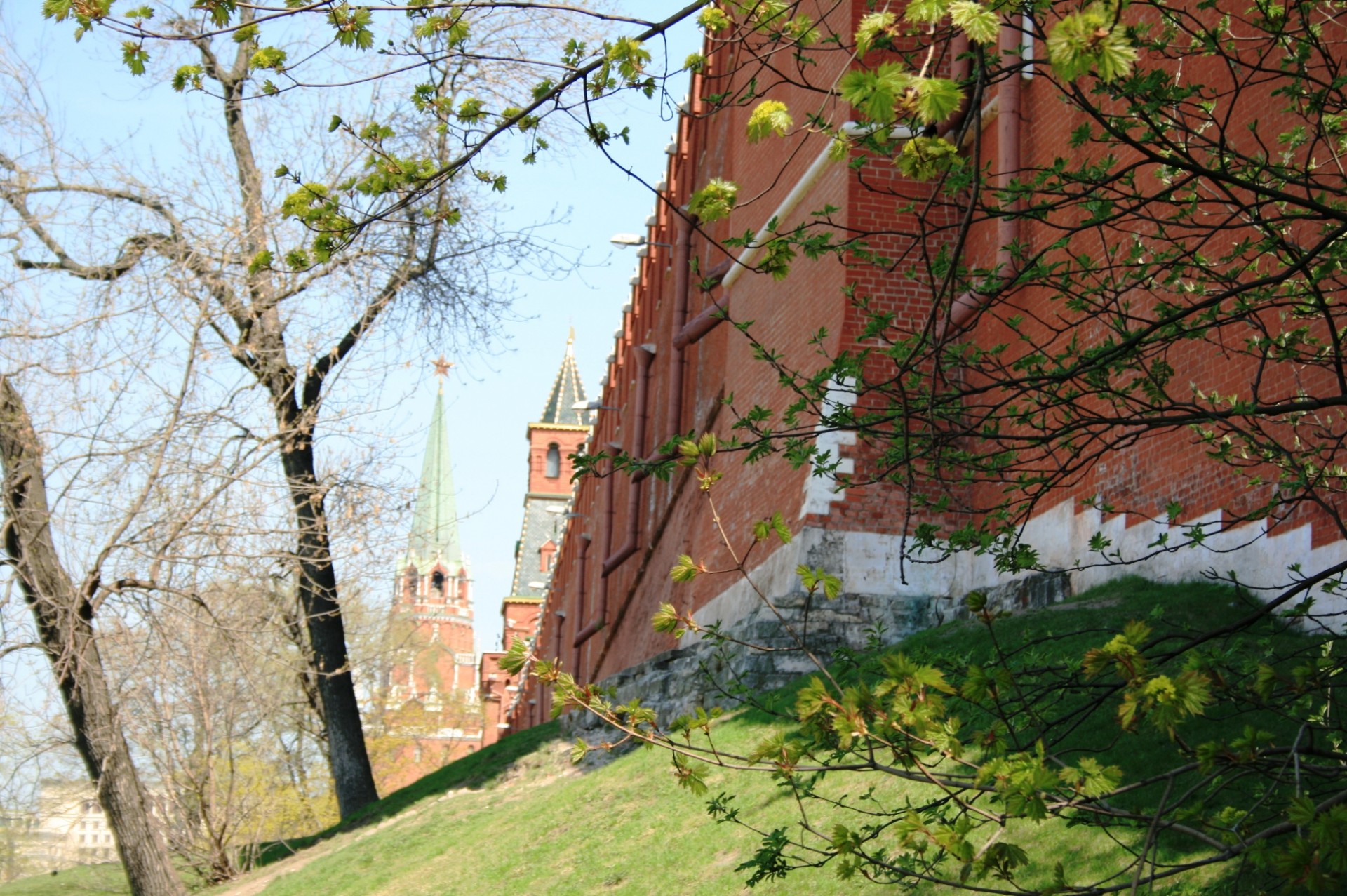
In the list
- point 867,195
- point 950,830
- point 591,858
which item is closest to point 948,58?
point 867,195

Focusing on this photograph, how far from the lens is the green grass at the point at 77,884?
1848cm

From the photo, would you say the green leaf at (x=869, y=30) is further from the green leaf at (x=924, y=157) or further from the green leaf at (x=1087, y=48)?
the green leaf at (x=1087, y=48)

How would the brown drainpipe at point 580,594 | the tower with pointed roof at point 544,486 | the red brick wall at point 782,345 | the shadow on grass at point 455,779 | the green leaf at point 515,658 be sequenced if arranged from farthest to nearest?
the tower with pointed roof at point 544,486
the brown drainpipe at point 580,594
the shadow on grass at point 455,779
the red brick wall at point 782,345
the green leaf at point 515,658

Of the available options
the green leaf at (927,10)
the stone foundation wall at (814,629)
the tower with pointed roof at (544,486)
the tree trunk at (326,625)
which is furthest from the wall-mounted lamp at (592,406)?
the tower with pointed roof at (544,486)

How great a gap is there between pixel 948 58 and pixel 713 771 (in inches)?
245

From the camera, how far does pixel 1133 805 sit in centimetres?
674

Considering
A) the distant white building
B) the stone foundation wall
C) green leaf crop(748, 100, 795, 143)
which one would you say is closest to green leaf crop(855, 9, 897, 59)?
green leaf crop(748, 100, 795, 143)

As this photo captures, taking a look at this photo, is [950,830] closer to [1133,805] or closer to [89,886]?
[1133,805]

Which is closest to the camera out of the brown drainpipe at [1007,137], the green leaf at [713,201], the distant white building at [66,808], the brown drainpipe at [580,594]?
the green leaf at [713,201]

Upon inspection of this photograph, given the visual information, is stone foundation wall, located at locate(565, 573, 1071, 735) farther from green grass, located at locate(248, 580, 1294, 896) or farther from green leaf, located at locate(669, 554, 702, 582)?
green leaf, located at locate(669, 554, 702, 582)

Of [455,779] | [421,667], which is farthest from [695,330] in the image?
[421,667]

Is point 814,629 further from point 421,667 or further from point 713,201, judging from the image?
point 421,667

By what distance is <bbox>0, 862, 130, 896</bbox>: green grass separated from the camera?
60.6ft

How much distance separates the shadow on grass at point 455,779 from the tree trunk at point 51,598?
3989 millimetres
